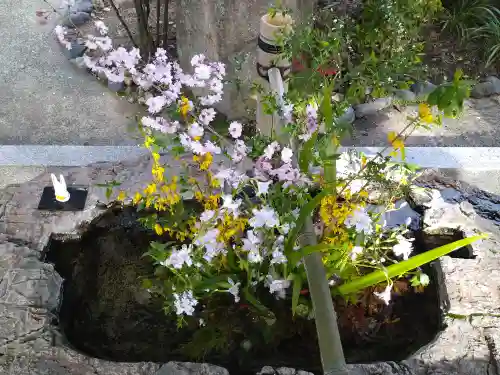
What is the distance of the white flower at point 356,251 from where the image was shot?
164cm

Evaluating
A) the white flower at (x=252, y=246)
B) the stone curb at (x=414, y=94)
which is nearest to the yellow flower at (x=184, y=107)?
the white flower at (x=252, y=246)

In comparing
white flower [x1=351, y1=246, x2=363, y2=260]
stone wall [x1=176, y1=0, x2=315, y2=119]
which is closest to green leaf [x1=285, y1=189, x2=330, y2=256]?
white flower [x1=351, y1=246, x2=363, y2=260]

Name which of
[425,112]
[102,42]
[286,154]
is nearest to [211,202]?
[286,154]

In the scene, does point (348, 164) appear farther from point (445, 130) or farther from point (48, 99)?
point (48, 99)

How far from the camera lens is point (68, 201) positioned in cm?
196

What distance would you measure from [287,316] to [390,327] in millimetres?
313

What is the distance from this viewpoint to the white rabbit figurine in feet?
6.31

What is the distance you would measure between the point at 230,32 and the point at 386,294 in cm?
185

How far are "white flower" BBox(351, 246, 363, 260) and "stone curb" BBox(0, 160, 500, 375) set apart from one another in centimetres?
27

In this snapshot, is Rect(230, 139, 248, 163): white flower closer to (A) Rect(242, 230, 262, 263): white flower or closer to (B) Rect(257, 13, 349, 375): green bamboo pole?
(B) Rect(257, 13, 349, 375): green bamboo pole

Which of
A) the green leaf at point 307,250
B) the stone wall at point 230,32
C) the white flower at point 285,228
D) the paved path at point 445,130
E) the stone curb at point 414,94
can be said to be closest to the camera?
the green leaf at point 307,250

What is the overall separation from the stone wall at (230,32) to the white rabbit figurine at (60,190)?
3.92 feet

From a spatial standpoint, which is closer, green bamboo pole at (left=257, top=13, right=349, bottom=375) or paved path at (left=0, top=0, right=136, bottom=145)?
green bamboo pole at (left=257, top=13, right=349, bottom=375)

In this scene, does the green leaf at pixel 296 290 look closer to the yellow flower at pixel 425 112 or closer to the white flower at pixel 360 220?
the white flower at pixel 360 220
